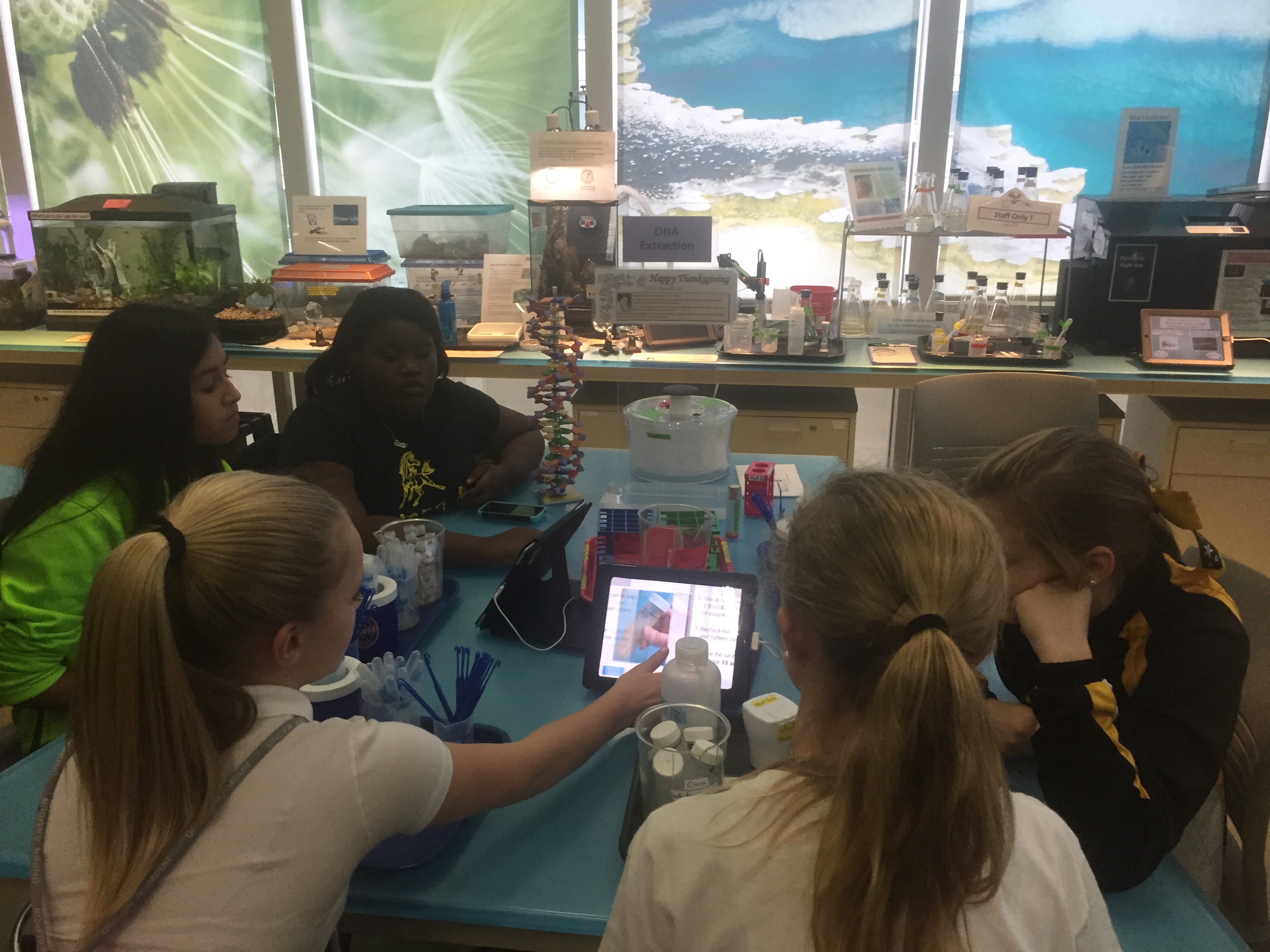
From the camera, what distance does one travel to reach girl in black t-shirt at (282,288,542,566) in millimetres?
1892

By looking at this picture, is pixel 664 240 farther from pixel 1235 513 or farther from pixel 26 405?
pixel 26 405

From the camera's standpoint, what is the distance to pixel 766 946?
2.30 feet

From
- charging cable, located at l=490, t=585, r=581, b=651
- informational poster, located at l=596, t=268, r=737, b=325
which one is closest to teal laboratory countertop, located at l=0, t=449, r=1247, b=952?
charging cable, located at l=490, t=585, r=581, b=651

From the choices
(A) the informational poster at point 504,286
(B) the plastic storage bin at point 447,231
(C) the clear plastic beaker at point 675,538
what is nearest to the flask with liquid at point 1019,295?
(A) the informational poster at point 504,286

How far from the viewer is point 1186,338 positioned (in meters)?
2.94

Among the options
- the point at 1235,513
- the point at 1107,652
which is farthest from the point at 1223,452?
the point at 1107,652

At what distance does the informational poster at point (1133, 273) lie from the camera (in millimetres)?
2963

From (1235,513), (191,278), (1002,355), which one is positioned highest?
(191,278)

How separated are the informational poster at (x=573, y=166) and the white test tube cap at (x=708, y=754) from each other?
256 centimetres

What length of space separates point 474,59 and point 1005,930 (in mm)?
3912

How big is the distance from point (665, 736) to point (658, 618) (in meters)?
0.31

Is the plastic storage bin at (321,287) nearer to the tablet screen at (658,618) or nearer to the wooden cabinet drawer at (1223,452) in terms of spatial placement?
the tablet screen at (658,618)

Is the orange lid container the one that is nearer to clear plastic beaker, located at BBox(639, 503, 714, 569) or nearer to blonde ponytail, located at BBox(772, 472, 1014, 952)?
clear plastic beaker, located at BBox(639, 503, 714, 569)

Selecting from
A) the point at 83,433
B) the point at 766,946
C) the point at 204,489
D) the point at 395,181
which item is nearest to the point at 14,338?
the point at 395,181
